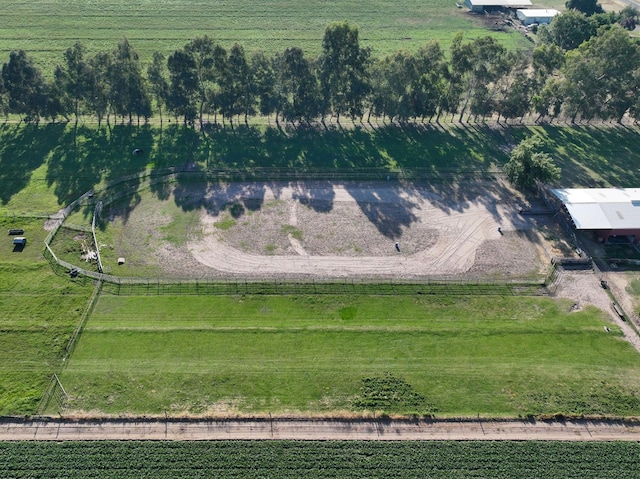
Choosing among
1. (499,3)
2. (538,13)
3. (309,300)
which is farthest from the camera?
(499,3)

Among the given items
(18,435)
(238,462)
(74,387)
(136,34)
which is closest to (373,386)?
(238,462)

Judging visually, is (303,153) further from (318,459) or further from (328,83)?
Answer: (318,459)

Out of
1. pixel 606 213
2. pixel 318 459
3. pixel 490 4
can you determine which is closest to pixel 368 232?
pixel 318 459

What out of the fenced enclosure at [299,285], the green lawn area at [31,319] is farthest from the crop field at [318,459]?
the fenced enclosure at [299,285]

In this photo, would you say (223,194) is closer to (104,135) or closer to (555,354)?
(104,135)

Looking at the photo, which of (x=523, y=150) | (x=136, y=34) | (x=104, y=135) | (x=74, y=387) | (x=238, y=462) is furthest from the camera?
(x=136, y=34)

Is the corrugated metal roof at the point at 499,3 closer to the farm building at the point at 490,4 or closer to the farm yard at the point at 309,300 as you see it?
the farm building at the point at 490,4

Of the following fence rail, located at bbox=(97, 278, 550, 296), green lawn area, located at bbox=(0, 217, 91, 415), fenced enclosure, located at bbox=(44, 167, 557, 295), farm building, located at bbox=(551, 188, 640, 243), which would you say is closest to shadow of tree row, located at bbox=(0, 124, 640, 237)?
farm building, located at bbox=(551, 188, 640, 243)

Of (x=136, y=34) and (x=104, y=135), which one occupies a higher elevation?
(x=136, y=34)
